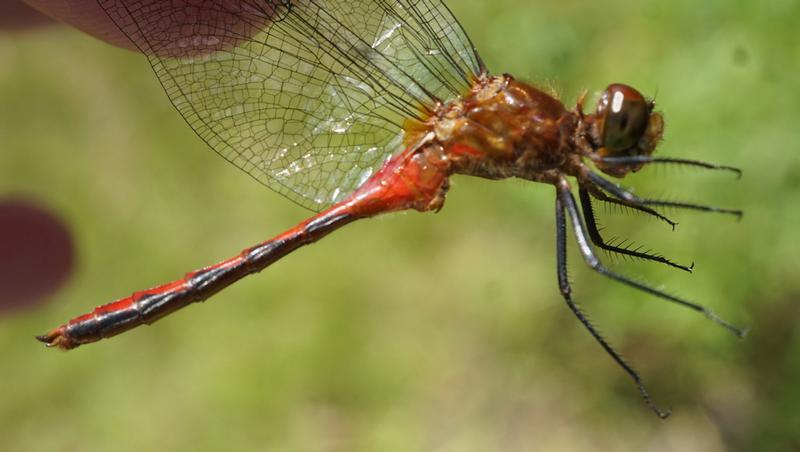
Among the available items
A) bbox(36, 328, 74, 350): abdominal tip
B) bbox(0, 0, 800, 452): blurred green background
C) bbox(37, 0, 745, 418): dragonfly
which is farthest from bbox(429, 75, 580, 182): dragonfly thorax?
bbox(36, 328, 74, 350): abdominal tip

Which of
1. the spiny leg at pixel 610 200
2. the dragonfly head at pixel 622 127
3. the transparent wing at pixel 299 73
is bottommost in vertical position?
the spiny leg at pixel 610 200

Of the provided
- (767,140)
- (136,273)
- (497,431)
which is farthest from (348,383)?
(767,140)

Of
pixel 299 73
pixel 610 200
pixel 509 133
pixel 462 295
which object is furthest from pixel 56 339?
pixel 462 295

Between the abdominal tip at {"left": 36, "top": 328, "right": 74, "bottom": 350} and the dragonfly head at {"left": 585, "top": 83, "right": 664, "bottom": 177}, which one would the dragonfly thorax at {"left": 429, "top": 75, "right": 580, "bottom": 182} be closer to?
the dragonfly head at {"left": 585, "top": 83, "right": 664, "bottom": 177}

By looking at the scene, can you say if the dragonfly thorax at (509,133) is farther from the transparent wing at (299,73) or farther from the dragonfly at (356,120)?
the transparent wing at (299,73)

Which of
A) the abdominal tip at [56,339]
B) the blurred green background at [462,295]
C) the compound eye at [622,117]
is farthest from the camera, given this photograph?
the blurred green background at [462,295]

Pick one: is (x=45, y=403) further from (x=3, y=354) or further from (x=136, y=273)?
(x=136, y=273)

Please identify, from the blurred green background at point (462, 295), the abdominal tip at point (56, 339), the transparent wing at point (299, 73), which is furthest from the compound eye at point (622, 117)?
the abdominal tip at point (56, 339)

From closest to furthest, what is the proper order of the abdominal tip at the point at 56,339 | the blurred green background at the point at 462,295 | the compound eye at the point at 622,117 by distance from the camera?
the compound eye at the point at 622,117 → the abdominal tip at the point at 56,339 → the blurred green background at the point at 462,295
